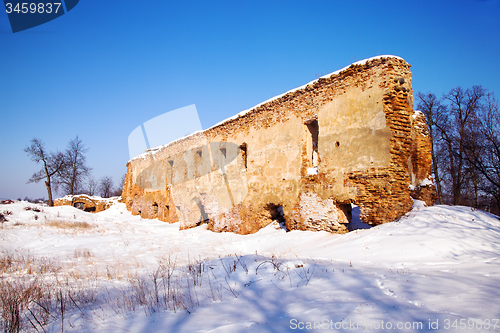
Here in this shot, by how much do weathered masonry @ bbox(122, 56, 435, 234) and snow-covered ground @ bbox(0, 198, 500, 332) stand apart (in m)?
0.91

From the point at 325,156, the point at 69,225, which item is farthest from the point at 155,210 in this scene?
the point at 325,156

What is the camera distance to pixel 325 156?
25.6 ft

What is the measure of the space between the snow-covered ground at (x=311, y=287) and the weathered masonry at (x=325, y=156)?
0.91 m

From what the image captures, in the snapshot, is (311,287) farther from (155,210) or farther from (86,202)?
(86,202)

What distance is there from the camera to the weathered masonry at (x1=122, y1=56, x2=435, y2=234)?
6582mm

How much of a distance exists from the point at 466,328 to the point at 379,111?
5.57m

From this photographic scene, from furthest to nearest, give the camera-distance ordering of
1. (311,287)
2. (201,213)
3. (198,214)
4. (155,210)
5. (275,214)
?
(155,210), (201,213), (198,214), (275,214), (311,287)

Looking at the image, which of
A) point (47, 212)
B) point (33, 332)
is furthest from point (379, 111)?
point (47, 212)

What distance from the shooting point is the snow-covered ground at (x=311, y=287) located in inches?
93.9

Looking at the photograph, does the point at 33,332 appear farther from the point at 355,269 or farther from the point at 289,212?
the point at 289,212

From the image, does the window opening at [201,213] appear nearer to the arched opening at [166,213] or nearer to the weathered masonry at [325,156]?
the weathered masonry at [325,156]

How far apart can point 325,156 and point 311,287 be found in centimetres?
497

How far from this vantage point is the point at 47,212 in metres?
14.6

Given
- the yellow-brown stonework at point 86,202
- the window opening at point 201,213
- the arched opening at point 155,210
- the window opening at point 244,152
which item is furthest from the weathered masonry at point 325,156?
the yellow-brown stonework at point 86,202
